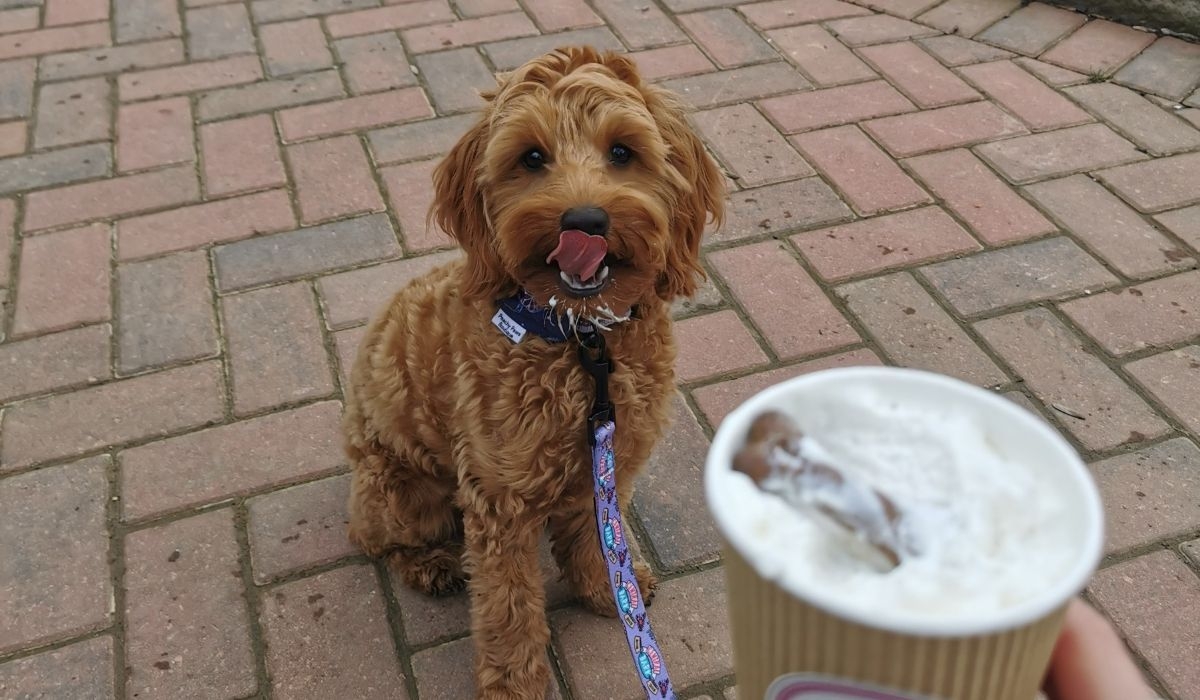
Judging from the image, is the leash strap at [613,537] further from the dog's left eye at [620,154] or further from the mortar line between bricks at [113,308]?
the mortar line between bricks at [113,308]

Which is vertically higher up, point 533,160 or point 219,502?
point 533,160

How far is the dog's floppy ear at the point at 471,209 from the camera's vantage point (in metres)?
1.92

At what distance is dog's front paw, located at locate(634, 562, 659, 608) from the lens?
2359mm

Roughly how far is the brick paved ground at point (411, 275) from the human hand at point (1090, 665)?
1376mm

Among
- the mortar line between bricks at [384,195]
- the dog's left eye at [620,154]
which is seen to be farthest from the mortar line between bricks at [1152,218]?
the mortar line between bricks at [384,195]

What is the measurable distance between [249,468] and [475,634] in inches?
38.9

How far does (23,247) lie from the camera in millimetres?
3562

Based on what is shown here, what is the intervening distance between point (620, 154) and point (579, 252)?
0.29 m

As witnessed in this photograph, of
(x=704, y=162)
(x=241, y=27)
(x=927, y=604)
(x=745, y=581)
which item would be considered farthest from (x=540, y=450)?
(x=241, y=27)

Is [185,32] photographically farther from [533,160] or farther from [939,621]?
[939,621]

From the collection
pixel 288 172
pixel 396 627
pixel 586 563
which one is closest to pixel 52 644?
pixel 396 627

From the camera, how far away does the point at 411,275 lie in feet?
11.1

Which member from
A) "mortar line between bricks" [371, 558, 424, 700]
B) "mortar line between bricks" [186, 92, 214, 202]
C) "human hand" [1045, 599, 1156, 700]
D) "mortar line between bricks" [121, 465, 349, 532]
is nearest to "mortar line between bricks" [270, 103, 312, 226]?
"mortar line between bricks" [186, 92, 214, 202]

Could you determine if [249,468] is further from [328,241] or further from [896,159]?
[896,159]
